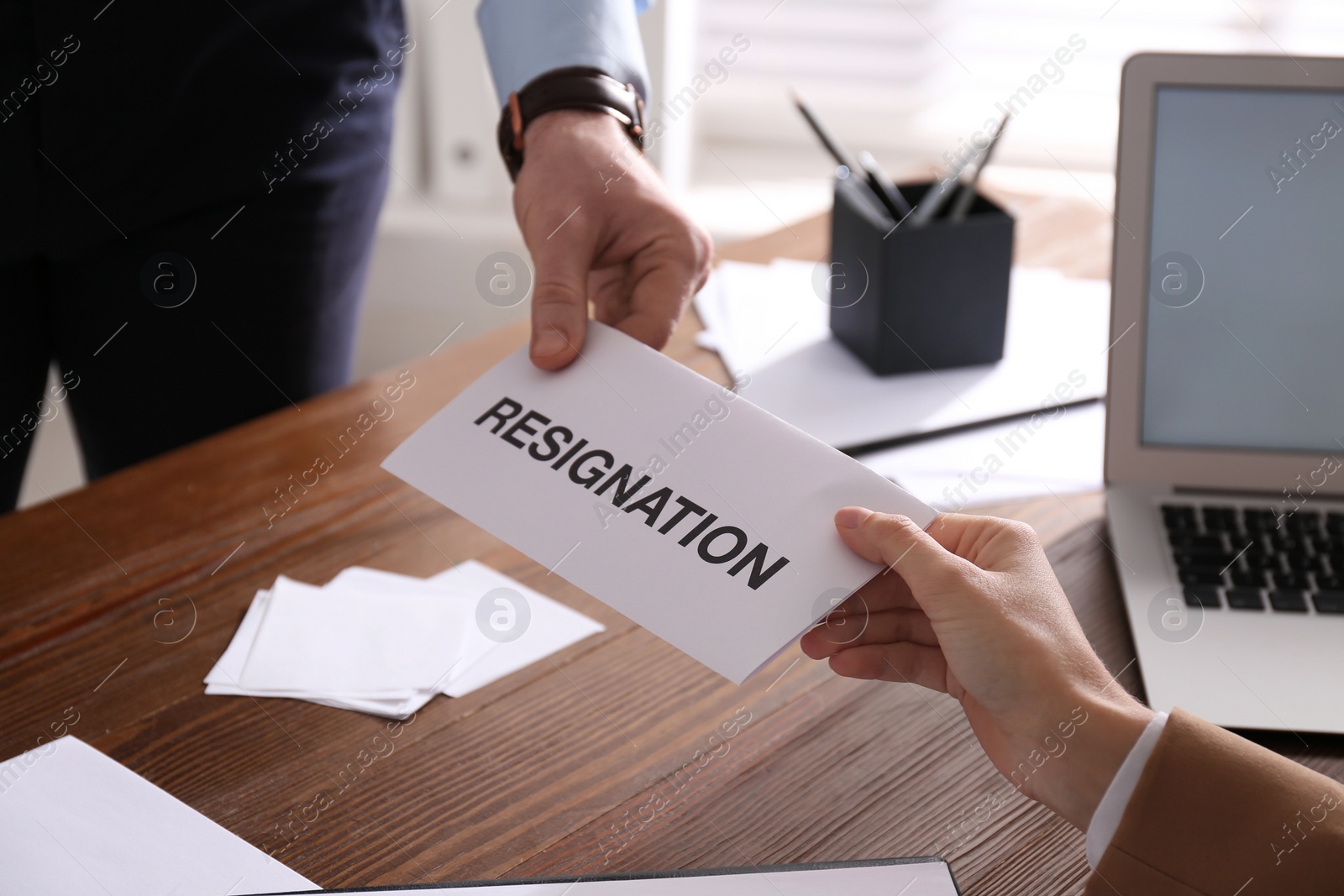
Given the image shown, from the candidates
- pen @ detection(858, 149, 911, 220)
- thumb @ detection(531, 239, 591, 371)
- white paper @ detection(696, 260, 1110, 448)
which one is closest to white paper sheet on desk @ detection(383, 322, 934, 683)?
thumb @ detection(531, 239, 591, 371)

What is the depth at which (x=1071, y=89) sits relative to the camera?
2379 millimetres

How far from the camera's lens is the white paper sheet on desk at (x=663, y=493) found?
61cm

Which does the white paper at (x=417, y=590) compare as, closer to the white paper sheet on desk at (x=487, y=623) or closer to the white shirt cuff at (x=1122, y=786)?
the white paper sheet on desk at (x=487, y=623)

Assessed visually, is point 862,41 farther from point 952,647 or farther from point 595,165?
point 952,647

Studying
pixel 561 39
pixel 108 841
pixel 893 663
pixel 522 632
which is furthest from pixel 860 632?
pixel 561 39

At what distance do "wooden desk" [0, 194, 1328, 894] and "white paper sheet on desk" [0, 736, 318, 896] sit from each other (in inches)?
0.6

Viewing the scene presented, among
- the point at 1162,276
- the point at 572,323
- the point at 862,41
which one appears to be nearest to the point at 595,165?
the point at 572,323

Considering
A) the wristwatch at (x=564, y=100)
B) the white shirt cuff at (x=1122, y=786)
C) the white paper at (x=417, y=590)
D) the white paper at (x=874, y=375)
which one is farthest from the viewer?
the white paper at (x=874, y=375)

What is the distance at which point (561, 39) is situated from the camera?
0.98m

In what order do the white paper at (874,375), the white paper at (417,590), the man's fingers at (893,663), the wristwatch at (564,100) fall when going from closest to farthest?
the man's fingers at (893,663) → the white paper at (417,590) → the wristwatch at (564,100) → the white paper at (874,375)

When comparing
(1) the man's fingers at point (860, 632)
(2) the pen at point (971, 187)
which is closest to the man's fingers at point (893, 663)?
(1) the man's fingers at point (860, 632)

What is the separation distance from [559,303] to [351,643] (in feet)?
0.91

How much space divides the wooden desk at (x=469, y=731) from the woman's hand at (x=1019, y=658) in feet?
0.22

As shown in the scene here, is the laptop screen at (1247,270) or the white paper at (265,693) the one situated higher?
the white paper at (265,693)
